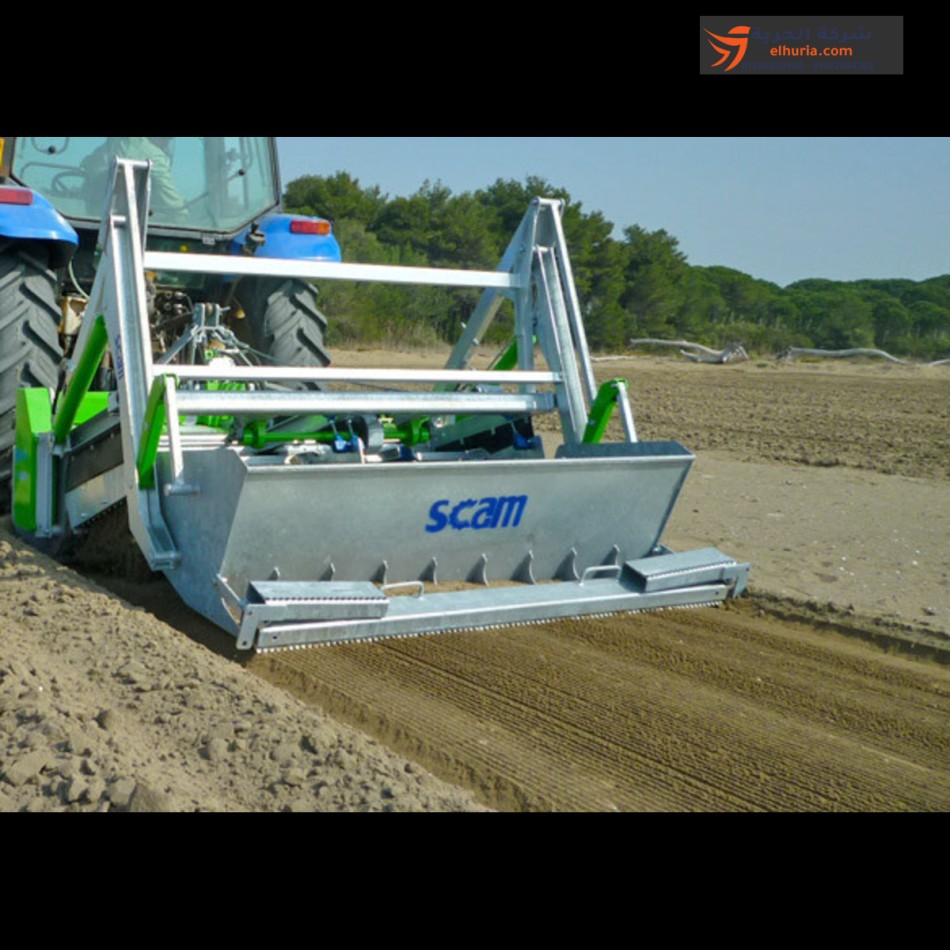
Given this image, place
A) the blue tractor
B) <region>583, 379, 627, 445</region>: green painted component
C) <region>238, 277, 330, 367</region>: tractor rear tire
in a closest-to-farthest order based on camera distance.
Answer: <region>583, 379, 627, 445</region>: green painted component < the blue tractor < <region>238, 277, 330, 367</region>: tractor rear tire

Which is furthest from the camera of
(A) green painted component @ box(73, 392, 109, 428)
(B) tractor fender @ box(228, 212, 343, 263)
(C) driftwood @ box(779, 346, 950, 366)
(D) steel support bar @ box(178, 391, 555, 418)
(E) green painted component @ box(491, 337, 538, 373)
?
(C) driftwood @ box(779, 346, 950, 366)

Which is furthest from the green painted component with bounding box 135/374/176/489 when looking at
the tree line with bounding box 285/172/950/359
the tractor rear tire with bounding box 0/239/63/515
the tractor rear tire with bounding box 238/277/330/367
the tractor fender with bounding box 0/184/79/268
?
the tree line with bounding box 285/172/950/359

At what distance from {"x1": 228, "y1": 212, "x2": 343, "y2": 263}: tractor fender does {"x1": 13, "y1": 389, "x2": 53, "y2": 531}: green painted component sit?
5.55ft

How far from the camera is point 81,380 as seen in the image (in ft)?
14.8

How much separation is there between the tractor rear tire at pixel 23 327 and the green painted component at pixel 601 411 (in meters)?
2.47

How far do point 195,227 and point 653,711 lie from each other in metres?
4.07

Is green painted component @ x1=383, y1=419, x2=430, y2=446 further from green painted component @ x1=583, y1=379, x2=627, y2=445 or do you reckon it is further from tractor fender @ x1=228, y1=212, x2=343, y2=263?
tractor fender @ x1=228, y1=212, x2=343, y2=263

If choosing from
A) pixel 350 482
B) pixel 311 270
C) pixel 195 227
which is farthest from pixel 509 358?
pixel 195 227

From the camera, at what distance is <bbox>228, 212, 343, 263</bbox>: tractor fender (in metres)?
6.04

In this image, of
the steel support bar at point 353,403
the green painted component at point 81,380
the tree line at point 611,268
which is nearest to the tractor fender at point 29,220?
the green painted component at point 81,380

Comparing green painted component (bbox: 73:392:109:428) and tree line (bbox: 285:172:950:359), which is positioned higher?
tree line (bbox: 285:172:950:359)

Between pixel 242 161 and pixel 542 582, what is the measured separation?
3.38 metres

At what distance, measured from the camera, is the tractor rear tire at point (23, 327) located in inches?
195

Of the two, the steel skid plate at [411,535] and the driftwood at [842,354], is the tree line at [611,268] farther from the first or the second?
the steel skid plate at [411,535]
